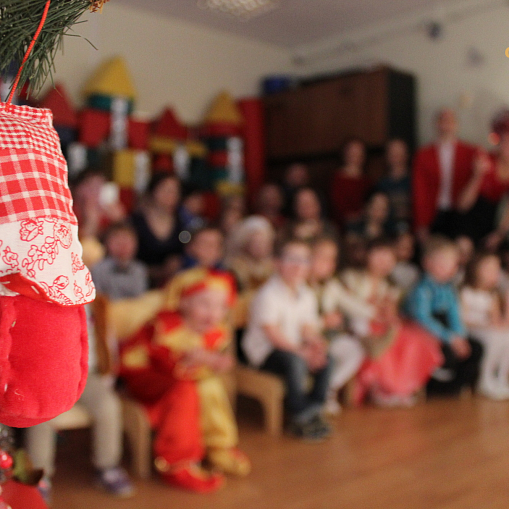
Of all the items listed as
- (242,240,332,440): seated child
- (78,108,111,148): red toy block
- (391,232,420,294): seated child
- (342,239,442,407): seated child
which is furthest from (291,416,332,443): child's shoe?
(78,108,111,148): red toy block

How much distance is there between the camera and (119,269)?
8.47ft

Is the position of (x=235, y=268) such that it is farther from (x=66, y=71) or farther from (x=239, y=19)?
(x=239, y=19)

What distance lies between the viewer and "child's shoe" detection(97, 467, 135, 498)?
1630mm

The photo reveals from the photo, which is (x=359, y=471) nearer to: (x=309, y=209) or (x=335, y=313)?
(x=335, y=313)

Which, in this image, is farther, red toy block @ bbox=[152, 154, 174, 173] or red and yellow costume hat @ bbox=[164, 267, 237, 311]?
red toy block @ bbox=[152, 154, 174, 173]

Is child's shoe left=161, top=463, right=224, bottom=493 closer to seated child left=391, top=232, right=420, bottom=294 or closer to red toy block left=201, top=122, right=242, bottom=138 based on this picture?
seated child left=391, top=232, right=420, bottom=294

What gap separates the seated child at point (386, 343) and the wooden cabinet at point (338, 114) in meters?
1.56

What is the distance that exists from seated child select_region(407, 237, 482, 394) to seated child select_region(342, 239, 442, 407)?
58 millimetres

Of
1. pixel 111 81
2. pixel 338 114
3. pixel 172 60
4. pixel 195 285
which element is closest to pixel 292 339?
pixel 195 285

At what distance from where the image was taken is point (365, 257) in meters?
2.91

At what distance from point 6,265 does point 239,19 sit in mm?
4206

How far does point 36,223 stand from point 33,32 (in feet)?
0.67

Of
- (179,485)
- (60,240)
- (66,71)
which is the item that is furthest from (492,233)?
(60,240)

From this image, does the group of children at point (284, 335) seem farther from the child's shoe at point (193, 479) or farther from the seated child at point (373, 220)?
the seated child at point (373, 220)
